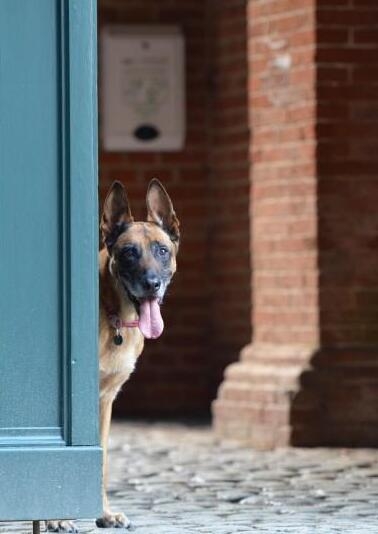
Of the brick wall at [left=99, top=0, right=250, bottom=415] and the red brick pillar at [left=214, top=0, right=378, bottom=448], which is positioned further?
the brick wall at [left=99, top=0, right=250, bottom=415]

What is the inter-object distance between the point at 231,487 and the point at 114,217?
6.49 ft

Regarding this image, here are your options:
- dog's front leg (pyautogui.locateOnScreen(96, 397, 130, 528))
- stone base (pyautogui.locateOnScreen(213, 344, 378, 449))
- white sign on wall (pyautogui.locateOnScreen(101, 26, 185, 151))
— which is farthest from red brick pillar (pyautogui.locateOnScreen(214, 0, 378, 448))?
dog's front leg (pyautogui.locateOnScreen(96, 397, 130, 528))

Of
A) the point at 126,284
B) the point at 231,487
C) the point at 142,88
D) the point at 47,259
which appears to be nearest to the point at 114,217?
the point at 126,284

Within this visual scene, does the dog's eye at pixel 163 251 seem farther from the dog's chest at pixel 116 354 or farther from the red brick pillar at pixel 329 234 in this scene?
the red brick pillar at pixel 329 234

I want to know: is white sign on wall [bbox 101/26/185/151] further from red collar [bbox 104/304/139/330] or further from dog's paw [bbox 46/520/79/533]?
dog's paw [bbox 46/520/79/533]

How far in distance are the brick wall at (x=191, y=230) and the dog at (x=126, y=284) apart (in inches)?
194

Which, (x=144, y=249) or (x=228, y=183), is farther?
(x=228, y=183)

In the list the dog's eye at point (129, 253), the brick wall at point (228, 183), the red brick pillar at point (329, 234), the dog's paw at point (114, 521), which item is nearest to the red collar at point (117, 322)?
the dog's eye at point (129, 253)

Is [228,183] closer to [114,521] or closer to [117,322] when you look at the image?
[117,322]

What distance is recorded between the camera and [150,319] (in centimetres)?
720

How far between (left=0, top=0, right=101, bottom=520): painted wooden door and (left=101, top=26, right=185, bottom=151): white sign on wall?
573 centimetres

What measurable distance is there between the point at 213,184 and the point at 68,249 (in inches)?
233

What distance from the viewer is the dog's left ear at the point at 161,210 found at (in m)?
Answer: 7.48

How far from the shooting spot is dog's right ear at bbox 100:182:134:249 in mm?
7402
